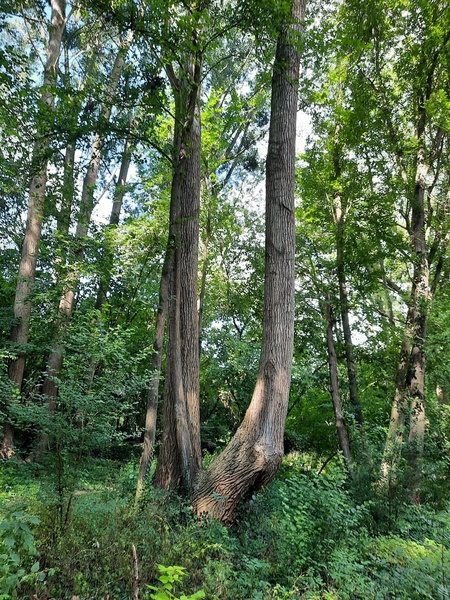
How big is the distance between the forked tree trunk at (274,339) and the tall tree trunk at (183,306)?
16.5 inches

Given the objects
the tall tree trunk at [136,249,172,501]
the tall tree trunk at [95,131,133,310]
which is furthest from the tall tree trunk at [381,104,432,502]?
the tall tree trunk at [95,131,133,310]

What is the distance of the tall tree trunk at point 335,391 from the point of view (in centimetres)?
746

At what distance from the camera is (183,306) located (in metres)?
4.80

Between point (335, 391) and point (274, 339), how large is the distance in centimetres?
441

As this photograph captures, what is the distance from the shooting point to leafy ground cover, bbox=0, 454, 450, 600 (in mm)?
2492

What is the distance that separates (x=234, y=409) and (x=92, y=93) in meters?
7.09

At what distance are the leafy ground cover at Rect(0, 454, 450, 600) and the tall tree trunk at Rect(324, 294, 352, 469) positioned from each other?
3010 millimetres

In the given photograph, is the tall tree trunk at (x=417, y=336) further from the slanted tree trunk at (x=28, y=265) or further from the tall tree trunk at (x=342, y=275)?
the slanted tree trunk at (x=28, y=265)

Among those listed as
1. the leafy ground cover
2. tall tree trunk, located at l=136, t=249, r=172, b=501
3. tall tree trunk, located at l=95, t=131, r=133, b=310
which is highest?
tall tree trunk, located at l=95, t=131, r=133, b=310

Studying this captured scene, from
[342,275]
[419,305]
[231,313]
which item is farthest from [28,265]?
[419,305]

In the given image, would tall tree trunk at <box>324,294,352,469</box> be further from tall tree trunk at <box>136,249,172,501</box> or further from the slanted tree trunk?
the slanted tree trunk

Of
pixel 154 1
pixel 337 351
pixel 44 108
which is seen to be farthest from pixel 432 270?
pixel 44 108

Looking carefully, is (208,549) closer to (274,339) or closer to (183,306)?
(274,339)

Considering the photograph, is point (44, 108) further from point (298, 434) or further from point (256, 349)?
point (298, 434)
